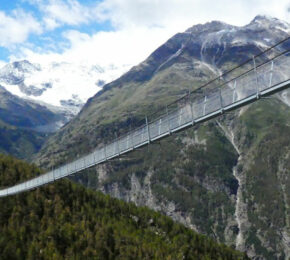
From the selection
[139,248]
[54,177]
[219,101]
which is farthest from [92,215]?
[219,101]

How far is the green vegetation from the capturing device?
348ft

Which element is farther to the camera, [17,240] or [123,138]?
[17,240]

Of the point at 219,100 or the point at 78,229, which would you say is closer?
the point at 219,100

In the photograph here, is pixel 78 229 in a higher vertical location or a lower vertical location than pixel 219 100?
lower

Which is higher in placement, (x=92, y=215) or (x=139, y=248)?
(x=92, y=215)

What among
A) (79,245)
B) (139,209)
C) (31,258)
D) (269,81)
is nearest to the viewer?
(269,81)

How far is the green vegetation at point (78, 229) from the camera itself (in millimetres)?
105938

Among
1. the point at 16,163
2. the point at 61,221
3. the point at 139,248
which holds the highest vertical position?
the point at 16,163

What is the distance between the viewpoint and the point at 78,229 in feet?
395

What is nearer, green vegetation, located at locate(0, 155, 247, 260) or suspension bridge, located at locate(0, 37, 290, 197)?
suspension bridge, located at locate(0, 37, 290, 197)

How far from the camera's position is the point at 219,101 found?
32250 millimetres

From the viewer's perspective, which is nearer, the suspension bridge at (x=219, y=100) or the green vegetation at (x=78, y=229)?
the suspension bridge at (x=219, y=100)

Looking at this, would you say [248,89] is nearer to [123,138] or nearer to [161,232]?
[123,138]

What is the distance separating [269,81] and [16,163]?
12896 centimetres
